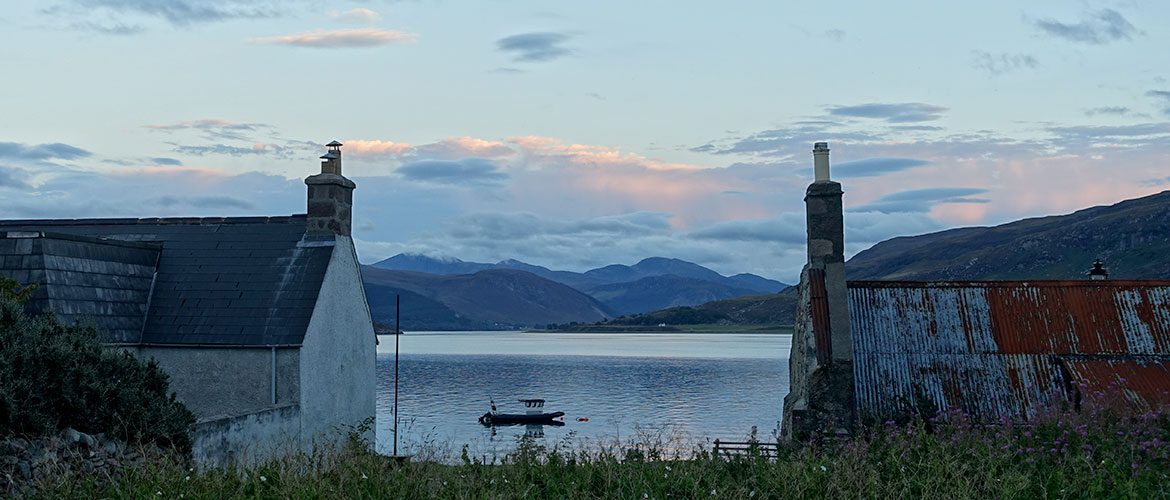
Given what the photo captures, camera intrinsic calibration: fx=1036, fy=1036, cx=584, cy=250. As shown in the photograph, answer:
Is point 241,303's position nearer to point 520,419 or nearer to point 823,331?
point 823,331

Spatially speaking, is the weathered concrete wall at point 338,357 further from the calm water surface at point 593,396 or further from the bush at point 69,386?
the calm water surface at point 593,396

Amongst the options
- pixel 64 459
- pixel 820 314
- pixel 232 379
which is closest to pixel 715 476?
pixel 64 459

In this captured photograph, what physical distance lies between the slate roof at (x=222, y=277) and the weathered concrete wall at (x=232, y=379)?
11.8 inches

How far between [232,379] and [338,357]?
111 inches

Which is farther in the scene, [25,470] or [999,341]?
[999,341]

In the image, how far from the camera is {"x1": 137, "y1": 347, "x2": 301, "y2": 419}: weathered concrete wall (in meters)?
23.6

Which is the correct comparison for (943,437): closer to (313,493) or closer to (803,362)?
(803,362)

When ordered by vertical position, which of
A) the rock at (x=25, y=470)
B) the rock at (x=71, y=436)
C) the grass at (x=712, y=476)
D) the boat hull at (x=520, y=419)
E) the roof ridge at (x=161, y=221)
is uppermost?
the roof ridge at (x=161, y=221)

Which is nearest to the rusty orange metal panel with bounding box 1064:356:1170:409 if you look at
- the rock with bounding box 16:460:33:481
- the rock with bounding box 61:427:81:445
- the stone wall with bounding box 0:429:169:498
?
the stone wall with bounding box 0:429:169:498

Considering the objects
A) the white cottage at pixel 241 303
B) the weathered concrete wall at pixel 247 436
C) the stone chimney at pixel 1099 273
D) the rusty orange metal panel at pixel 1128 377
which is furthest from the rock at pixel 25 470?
the stone chimney at pixel 1099 273

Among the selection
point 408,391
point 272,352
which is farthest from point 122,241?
point 408,391

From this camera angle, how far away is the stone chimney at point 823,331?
2119 cm

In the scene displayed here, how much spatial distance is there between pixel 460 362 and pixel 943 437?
155512 millimetres

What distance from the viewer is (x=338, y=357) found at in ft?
84.8
